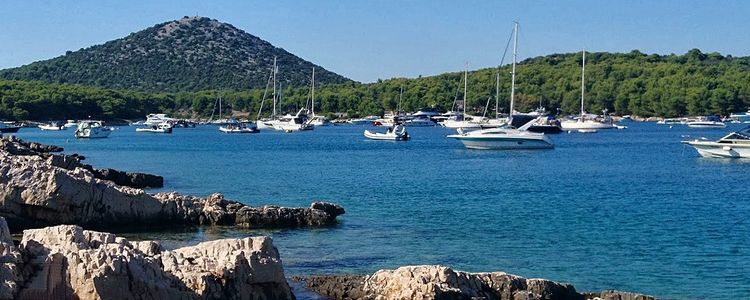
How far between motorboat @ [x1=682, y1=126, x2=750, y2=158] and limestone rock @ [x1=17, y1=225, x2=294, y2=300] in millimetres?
45687

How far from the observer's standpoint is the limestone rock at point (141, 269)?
12.5 m

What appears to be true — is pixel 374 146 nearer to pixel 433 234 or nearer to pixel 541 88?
pixel 433 234

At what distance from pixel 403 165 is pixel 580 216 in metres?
26.8

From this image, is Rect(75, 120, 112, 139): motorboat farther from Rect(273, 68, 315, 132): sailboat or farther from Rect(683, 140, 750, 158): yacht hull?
Rect(683, 140, 750, 158): yacht hull

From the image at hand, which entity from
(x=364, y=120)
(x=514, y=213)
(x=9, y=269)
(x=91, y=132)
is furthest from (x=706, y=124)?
(x=9, y=269)

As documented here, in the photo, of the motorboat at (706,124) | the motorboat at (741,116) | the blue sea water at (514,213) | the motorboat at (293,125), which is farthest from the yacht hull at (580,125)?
the blue sea water at (514,213)

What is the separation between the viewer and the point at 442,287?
1488 cm

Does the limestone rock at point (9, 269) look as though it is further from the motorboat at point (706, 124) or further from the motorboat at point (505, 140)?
the motorboat at point (706, 124)

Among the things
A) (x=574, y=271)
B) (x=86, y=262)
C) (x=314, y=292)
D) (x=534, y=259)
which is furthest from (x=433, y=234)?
(x=86, y=262)

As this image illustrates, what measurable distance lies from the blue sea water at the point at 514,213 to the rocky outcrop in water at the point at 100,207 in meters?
0.77

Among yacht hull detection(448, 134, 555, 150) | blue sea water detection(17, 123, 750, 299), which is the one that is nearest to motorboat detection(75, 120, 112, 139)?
blue sea water detection(17, 123, 750, 299)

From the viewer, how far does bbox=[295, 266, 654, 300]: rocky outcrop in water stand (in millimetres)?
14945

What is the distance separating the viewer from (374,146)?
3351 inches

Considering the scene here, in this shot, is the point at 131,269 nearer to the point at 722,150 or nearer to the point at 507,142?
the point at 722,150
